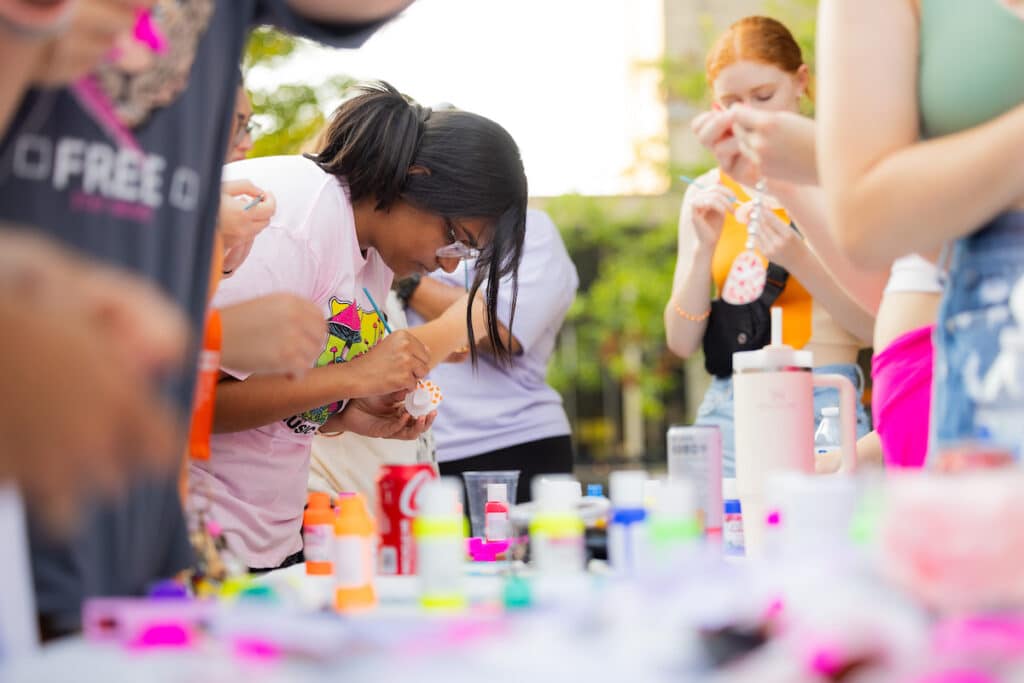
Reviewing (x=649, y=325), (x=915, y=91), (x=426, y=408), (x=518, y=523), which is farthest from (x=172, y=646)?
(x=649, y=325)

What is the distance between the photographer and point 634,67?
29.8 ft

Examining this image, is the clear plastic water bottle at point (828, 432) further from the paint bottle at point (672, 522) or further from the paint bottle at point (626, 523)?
the paint bottle at point (672, 522)

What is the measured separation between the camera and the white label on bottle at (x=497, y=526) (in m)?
2.06

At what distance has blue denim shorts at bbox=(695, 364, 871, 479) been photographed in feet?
9.04

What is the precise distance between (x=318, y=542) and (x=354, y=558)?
0.31 meters

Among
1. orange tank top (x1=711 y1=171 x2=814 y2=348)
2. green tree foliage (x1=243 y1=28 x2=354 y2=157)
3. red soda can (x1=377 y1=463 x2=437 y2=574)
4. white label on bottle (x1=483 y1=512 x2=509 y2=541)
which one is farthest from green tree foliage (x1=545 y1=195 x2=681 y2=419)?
red soda can (x1=377 y1=463 x2=437 y2=574)

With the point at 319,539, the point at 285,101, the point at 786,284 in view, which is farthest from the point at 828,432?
the point at 285,101

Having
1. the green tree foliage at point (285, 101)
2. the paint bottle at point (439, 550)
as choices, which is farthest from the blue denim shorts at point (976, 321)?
the green tree foliage at point (285, 101)

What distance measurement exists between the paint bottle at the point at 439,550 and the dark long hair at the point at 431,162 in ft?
3.92

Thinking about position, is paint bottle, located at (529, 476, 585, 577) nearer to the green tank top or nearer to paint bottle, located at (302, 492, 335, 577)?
paint bottle, located at (302, 492, 335, 577)

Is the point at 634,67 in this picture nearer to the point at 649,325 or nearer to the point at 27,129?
the point at 649,325

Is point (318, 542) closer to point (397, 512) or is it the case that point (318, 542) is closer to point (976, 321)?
point (397, 512)

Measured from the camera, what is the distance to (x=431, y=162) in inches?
92.7

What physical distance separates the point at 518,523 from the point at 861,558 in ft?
2.66
